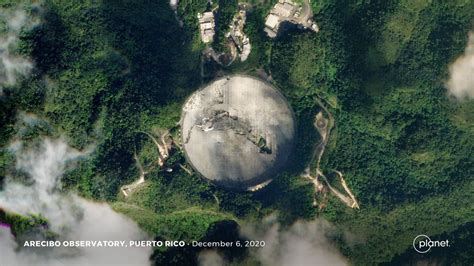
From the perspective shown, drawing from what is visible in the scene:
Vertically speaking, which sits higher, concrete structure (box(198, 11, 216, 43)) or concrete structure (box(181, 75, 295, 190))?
concrete structure (box(198, 11, 216, 43))

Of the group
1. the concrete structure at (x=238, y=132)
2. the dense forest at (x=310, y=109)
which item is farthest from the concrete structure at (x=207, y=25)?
the concrete structure at (x=238, y=132)

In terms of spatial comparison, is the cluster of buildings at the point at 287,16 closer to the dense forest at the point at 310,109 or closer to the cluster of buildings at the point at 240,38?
the dense forest at the point at 310,109

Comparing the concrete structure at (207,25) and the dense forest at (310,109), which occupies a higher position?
the concrete structure at (207,25)

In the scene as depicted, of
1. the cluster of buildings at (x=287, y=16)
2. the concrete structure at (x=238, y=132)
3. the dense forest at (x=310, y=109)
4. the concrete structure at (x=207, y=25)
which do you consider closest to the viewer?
the dense forest at (x=310, y=109)

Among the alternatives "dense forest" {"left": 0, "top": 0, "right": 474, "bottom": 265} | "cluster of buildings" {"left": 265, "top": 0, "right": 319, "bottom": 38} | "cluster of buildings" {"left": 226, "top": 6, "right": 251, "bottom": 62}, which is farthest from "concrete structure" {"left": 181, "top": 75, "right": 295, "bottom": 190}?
"cluster of buildings" {"left": 265, "top": 0, "right": 319, "bottom": 38}

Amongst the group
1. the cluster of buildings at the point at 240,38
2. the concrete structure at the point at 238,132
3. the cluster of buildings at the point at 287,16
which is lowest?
the concrete structure at the point at 238,132

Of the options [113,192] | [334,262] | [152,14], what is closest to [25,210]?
[113,192]

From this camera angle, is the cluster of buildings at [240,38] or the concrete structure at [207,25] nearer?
the concrete structure at [207,25]

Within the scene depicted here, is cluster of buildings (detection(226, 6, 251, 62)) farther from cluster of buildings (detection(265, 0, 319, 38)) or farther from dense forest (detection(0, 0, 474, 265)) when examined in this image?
cluster of buildings (detection(265, 0, 319, 38))
